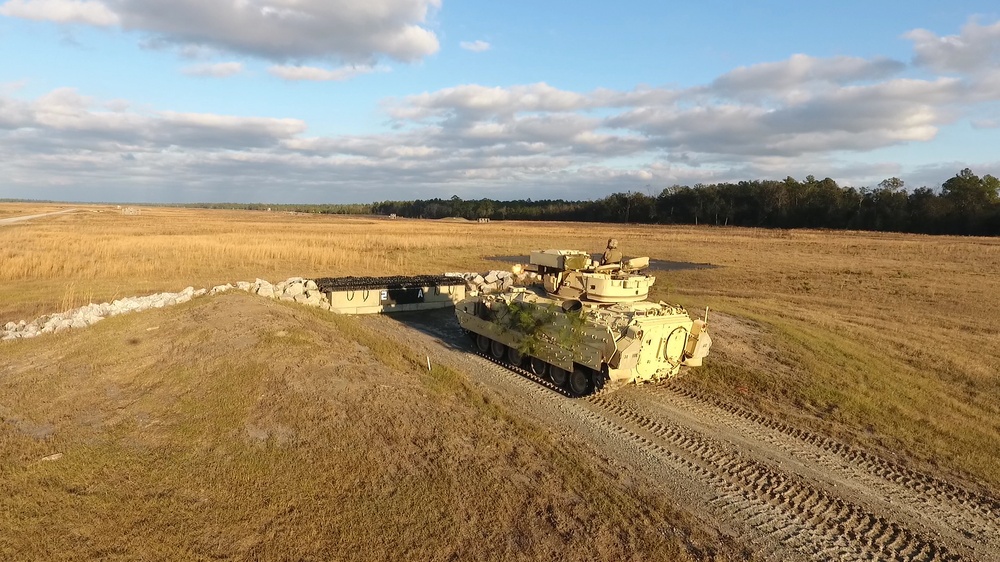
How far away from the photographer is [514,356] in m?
14.4

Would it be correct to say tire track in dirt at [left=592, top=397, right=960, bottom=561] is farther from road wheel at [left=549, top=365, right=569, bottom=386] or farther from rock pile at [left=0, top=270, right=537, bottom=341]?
rock pile at [left=0, top=270, right=537, bottom=341]

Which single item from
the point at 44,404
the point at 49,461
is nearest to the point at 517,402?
the point at 49,461

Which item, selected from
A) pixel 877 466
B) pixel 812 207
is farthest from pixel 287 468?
pixel 812 207

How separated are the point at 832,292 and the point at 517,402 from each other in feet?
72.0

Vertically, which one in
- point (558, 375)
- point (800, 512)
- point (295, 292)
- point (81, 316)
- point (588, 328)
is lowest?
point (800, 512)

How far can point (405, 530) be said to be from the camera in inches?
256

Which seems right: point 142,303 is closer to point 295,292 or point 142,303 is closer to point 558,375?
point 295,292

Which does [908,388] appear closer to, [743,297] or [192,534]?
[743,297]

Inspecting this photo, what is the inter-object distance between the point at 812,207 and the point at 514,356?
81.2 m

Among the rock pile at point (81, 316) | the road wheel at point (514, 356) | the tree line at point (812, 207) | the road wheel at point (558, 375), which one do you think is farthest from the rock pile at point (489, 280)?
the tree line at point (812, 207)

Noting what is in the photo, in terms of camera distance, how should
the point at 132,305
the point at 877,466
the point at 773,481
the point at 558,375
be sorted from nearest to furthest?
1. the point at 773,481
2. the point at 877,466
3. the point at 558,375
4. the point at 132,305

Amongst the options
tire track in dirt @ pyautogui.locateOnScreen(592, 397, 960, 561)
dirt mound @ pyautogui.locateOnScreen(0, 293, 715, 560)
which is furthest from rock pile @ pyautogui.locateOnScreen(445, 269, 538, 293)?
tire track in dirt @ pyautogui.locateOnScreen(592, 397, 960, 561)

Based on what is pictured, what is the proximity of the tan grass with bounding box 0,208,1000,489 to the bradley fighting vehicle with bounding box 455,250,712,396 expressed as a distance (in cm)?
169

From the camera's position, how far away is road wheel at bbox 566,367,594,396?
1198 cm
